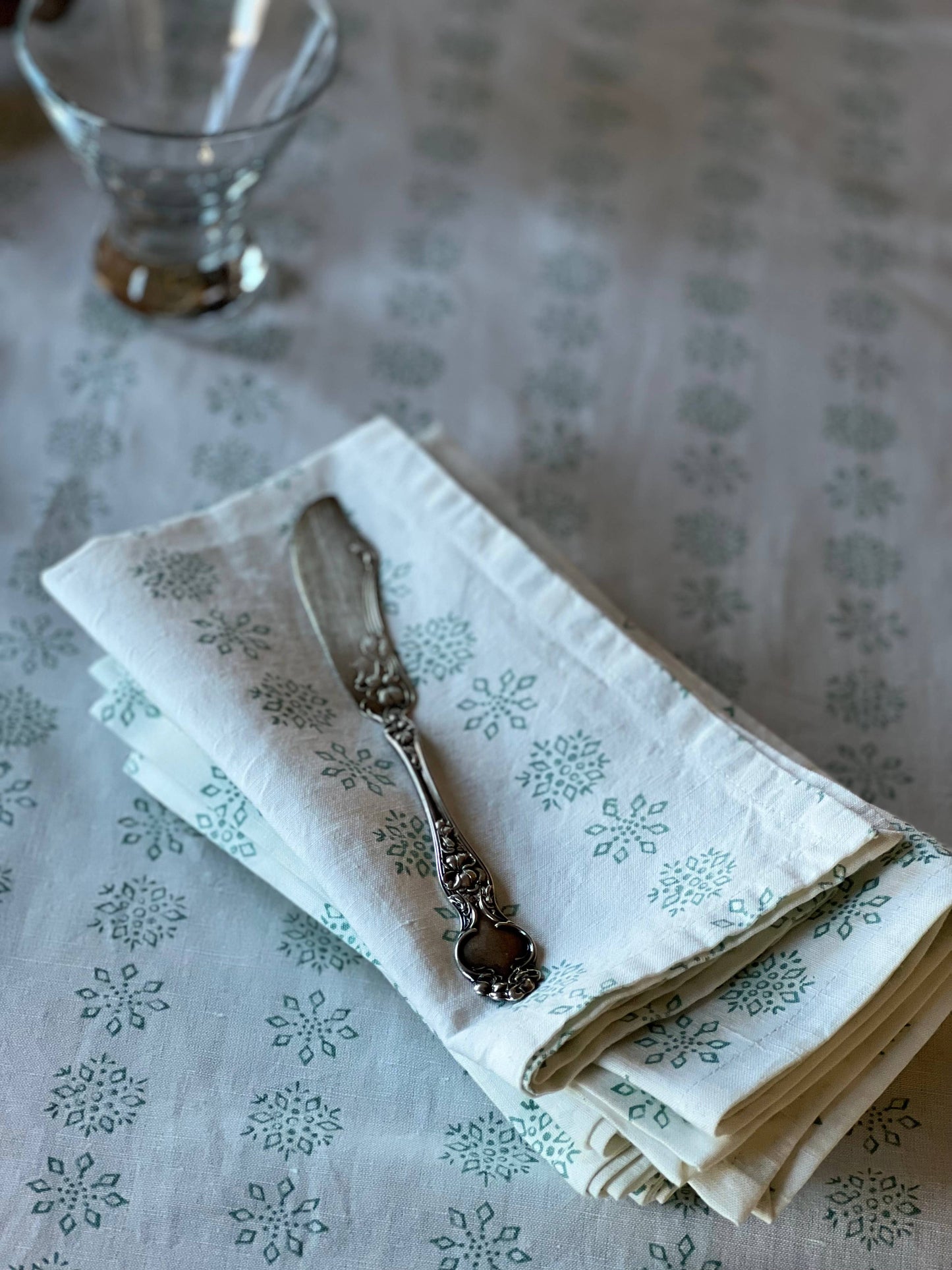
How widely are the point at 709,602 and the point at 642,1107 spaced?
36 centimetres

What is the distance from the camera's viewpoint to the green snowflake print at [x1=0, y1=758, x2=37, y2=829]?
0.60m

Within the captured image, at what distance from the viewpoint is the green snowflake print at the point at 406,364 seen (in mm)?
859

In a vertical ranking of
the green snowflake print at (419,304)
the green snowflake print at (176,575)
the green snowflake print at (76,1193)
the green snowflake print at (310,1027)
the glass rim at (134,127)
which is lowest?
the green snowflake print at (76,1193)

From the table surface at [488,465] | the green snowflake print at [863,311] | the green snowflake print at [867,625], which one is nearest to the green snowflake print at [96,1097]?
the table surface at [488,465]

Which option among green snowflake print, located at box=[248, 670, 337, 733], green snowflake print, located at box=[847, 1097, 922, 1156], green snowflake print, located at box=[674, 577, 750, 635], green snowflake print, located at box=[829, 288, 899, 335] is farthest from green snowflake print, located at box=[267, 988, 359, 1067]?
green snowflake print, located at box=[829, 288, 899, 335]

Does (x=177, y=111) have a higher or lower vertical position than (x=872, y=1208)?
higher

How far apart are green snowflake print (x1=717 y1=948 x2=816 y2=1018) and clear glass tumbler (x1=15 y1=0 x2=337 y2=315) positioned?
1.83 ft

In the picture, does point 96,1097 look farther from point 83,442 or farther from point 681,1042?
point 83,442

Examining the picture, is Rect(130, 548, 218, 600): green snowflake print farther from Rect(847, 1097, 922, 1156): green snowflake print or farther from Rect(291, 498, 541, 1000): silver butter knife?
Rect(847, 1097, 922, 1156): green snowflake print

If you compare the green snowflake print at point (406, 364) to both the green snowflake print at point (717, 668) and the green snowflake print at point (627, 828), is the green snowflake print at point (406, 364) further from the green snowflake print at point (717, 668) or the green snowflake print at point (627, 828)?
the green snowflake print at point (627, 828)

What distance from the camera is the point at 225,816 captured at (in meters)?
0.58

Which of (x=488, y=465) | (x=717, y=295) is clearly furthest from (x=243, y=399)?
(x=717, y=295)

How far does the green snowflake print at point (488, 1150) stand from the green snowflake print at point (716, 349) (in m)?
0.57

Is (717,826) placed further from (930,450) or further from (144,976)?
(930,450)
